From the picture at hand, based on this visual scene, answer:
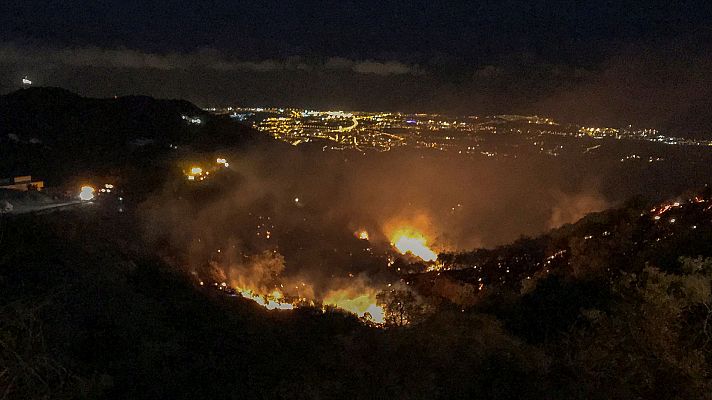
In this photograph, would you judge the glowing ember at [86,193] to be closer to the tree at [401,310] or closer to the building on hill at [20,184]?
the building on hill at [20,184]

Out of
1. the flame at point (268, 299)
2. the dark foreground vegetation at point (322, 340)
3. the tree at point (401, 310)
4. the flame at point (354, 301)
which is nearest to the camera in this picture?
the dark foreground vegetation at point (322, 340)

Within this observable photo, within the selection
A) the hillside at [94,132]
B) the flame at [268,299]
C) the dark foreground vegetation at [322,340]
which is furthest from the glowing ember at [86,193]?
the flame at [268,299]

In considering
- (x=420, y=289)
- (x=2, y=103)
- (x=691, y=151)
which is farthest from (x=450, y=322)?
(x=691, y=151)

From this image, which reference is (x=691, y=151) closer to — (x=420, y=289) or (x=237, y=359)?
(x=420, y=289)

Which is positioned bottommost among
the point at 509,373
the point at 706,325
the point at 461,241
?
the point at 461,241

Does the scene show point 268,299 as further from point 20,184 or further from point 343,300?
point 20,184

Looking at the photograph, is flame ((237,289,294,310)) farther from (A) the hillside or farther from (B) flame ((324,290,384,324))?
(A) the hillside

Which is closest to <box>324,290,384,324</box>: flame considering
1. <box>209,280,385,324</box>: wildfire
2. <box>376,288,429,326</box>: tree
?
<box>209,280,385,324</box>: wildfire
